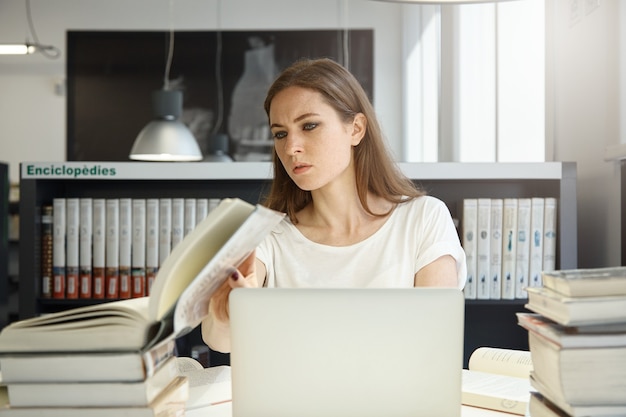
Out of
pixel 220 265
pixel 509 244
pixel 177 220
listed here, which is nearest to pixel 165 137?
pixel 177 220

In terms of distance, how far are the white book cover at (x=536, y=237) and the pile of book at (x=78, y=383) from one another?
208 centimetres

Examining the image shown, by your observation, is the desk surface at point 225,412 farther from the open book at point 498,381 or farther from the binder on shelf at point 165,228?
the binder on shelf at point 165,228

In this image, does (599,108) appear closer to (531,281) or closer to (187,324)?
(531,281)

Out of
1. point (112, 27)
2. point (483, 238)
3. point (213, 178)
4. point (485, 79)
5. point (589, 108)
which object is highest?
point (112, 27)

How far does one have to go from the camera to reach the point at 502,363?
1.61 metres

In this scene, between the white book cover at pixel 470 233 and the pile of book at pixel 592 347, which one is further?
the white book cover at pixel 470 233

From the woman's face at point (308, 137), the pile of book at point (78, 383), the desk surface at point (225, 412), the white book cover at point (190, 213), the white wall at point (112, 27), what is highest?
the white wall at point (112, 27)

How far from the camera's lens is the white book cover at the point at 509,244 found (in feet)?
8.94

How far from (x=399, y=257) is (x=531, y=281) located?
102 centimetres

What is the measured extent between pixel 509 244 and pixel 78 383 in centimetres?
210

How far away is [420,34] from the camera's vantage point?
5566 mm

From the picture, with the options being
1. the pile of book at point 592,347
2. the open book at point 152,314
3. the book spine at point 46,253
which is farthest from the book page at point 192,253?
the book spine at point 46,253

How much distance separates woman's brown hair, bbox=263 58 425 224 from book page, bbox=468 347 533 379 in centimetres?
49

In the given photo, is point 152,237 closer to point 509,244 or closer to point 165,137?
point 509,244
